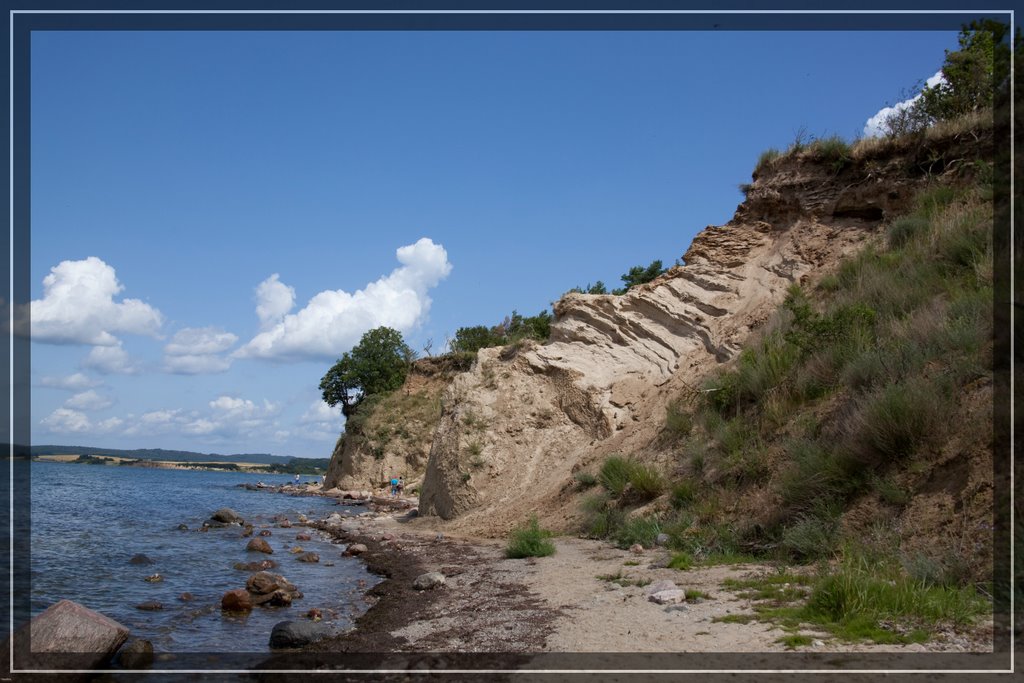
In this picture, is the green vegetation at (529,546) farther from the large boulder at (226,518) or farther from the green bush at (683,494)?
the large boulder at (226,518)

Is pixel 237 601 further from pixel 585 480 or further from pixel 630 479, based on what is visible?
pixel 585 480

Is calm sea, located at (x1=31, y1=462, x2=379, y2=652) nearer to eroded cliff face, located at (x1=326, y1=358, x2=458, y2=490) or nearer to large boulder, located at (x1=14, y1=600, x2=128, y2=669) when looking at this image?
large boulder, located at (x1=14, y1=600, x2=128, y2=669)

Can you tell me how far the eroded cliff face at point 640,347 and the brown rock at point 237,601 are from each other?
6.40 meters

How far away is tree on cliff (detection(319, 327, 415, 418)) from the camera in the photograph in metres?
51.8

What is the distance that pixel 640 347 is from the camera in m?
19.4

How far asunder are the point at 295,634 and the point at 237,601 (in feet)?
9.32

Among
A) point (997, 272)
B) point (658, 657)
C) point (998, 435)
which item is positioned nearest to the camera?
point (658, 657)

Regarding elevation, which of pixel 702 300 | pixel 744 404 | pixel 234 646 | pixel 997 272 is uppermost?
pixel 702 300

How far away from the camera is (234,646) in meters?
8.26

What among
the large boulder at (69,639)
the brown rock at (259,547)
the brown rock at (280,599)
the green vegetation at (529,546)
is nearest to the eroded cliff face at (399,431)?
the brown rock at (259,547)

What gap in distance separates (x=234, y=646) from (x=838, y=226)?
16.0 meters

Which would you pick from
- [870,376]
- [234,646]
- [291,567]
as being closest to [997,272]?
[870,376]

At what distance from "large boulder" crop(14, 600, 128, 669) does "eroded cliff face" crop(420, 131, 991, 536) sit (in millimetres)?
9249

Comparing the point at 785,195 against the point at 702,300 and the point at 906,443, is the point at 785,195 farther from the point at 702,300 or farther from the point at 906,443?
the point at 906,443
